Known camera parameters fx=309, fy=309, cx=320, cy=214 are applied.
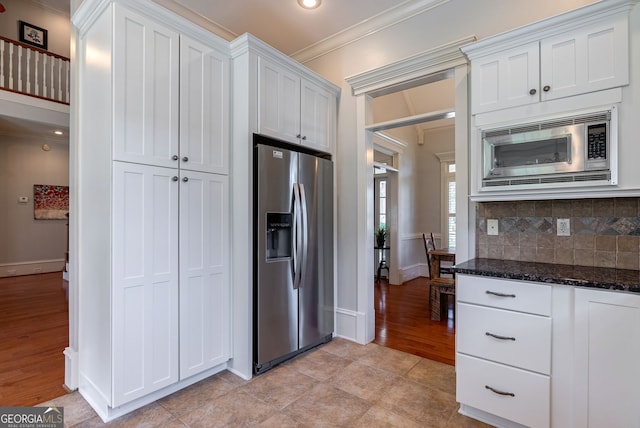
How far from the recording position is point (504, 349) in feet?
5.81

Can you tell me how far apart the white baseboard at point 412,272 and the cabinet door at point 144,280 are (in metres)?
4.58

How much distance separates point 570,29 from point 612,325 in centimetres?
166

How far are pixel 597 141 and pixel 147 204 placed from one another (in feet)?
8.85

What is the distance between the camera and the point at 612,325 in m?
1.50

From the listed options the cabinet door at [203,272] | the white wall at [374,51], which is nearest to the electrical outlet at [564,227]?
the white wall at [374,51]

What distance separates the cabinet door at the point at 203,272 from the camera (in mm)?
2164

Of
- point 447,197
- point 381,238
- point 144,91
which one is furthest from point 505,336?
point 447,197

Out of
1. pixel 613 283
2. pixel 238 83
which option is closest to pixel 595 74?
pixel 613 283

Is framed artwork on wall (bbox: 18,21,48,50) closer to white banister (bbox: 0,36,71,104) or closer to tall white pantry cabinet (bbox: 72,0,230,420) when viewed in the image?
white banister (bbox: 0,36,71,104)

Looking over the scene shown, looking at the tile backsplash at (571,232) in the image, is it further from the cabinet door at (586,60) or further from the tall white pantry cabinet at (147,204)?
the tall white pantry cabinet at (147,204)

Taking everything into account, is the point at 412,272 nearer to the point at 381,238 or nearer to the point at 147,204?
the point at 381,238

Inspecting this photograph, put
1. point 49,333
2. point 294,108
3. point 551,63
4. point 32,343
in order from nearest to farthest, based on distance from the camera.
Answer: point 551,63 < point 294,108 < point 32,343 < point 49,333

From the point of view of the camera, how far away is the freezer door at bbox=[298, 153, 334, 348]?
9.07ft

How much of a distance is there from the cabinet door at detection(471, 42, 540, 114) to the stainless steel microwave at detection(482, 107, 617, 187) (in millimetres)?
184
